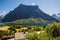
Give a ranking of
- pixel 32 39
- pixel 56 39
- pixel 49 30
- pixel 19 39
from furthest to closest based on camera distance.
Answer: pixel 19 39 < pixel 49 30 < pixel 32 39 < pixel 56 39

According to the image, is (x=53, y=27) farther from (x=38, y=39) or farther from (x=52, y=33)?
(x=38, y=39)

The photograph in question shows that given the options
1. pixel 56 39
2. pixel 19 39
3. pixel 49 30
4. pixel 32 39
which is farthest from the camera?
pixel 19 39

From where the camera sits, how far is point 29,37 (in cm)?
2427

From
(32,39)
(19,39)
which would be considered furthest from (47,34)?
(19,39)

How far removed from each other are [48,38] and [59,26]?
9.43 feet

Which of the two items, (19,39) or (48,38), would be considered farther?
(19,39)

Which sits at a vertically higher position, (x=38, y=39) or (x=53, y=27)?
(x=53, y=27)

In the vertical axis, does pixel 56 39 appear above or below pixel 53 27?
below

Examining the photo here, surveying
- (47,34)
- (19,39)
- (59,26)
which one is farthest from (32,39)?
(19,39)

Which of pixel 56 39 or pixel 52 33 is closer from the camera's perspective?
pixel 56 39

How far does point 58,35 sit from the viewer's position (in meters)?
23.7

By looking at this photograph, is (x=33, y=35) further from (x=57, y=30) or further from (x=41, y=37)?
(x=57, y=30)

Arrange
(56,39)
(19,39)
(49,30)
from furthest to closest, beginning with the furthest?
(19,39), (49,30), (56,39)

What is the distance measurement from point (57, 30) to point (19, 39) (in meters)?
21.9
